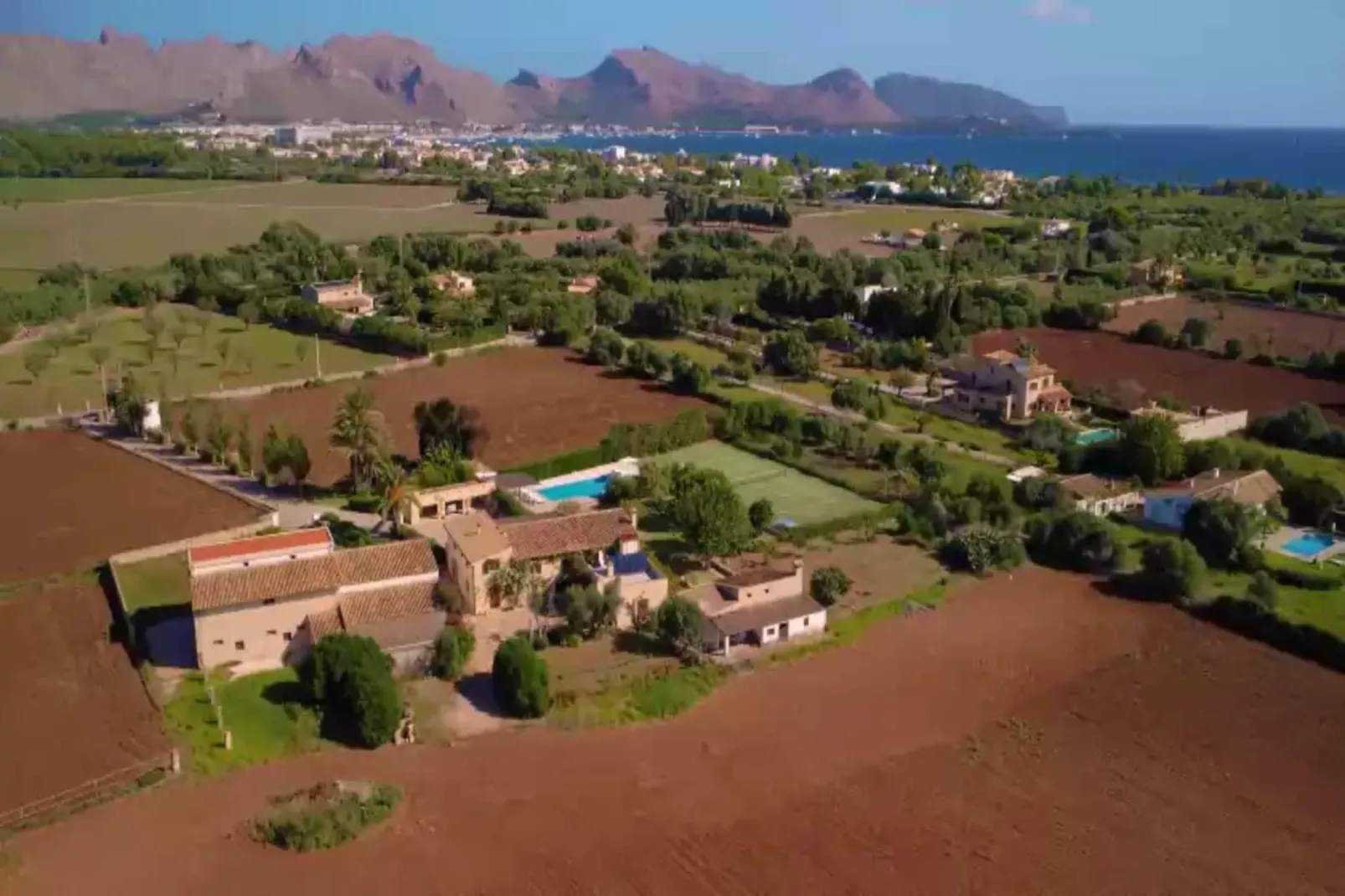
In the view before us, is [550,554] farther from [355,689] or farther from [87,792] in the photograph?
[87,792]

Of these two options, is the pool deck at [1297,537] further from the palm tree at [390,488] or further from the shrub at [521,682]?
the palm tree at [390,488]

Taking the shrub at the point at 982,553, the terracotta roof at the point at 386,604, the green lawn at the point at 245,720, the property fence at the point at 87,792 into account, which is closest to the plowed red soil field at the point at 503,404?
the terracotta roof at the point at 386,604

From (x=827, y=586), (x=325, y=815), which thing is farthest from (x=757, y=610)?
(x=325, y=815)

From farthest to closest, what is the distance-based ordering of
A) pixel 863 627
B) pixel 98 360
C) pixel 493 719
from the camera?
pixel 98 360, pixel 863 627, pixel 493 719

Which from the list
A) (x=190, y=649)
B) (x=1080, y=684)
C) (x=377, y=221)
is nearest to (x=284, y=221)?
(x=377, y=221)

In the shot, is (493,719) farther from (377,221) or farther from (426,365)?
(377,221)

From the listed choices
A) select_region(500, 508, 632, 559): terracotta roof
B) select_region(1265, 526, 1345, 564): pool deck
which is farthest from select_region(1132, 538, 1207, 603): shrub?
select_region(500, 508, 632, 559): terracotta roof

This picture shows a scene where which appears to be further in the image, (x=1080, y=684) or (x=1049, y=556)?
(x=1049, y=556)
